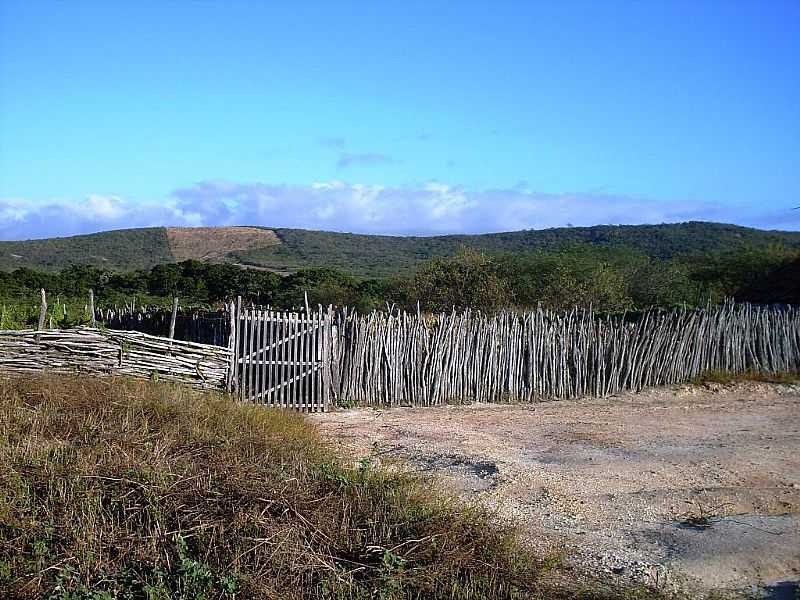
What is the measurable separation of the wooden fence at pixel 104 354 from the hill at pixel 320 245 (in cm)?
3660

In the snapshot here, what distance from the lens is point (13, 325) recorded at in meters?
14.1

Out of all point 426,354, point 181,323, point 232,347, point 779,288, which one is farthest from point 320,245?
point 232,347

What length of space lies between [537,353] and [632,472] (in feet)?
18.1

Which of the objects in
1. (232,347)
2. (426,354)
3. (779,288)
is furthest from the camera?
(779,288)

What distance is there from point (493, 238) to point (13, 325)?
53.2 metres

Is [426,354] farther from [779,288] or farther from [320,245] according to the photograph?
[320,245]

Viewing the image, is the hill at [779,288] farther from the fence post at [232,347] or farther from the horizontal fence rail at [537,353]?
the fence post at [232,347]

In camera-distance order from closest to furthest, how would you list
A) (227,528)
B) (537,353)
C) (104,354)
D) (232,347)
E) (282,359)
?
(227,528) → (104,354) → (232,347) → (282,359) → (537,353)

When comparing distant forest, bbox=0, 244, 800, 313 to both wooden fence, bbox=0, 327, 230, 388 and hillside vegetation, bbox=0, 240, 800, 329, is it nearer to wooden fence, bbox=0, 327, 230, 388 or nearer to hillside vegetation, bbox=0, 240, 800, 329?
hillside vegetation, bbox=0, 240, 800, 329

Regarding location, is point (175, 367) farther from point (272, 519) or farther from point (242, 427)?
point (272, 519)

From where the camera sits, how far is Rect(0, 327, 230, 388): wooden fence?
9.69 meters

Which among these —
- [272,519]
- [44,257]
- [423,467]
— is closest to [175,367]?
[423,467]

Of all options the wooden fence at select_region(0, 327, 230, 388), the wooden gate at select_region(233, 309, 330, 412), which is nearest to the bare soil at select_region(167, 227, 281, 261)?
the wooden gate at select_region(233, 309, 330, 412)

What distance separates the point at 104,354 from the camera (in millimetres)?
10070
